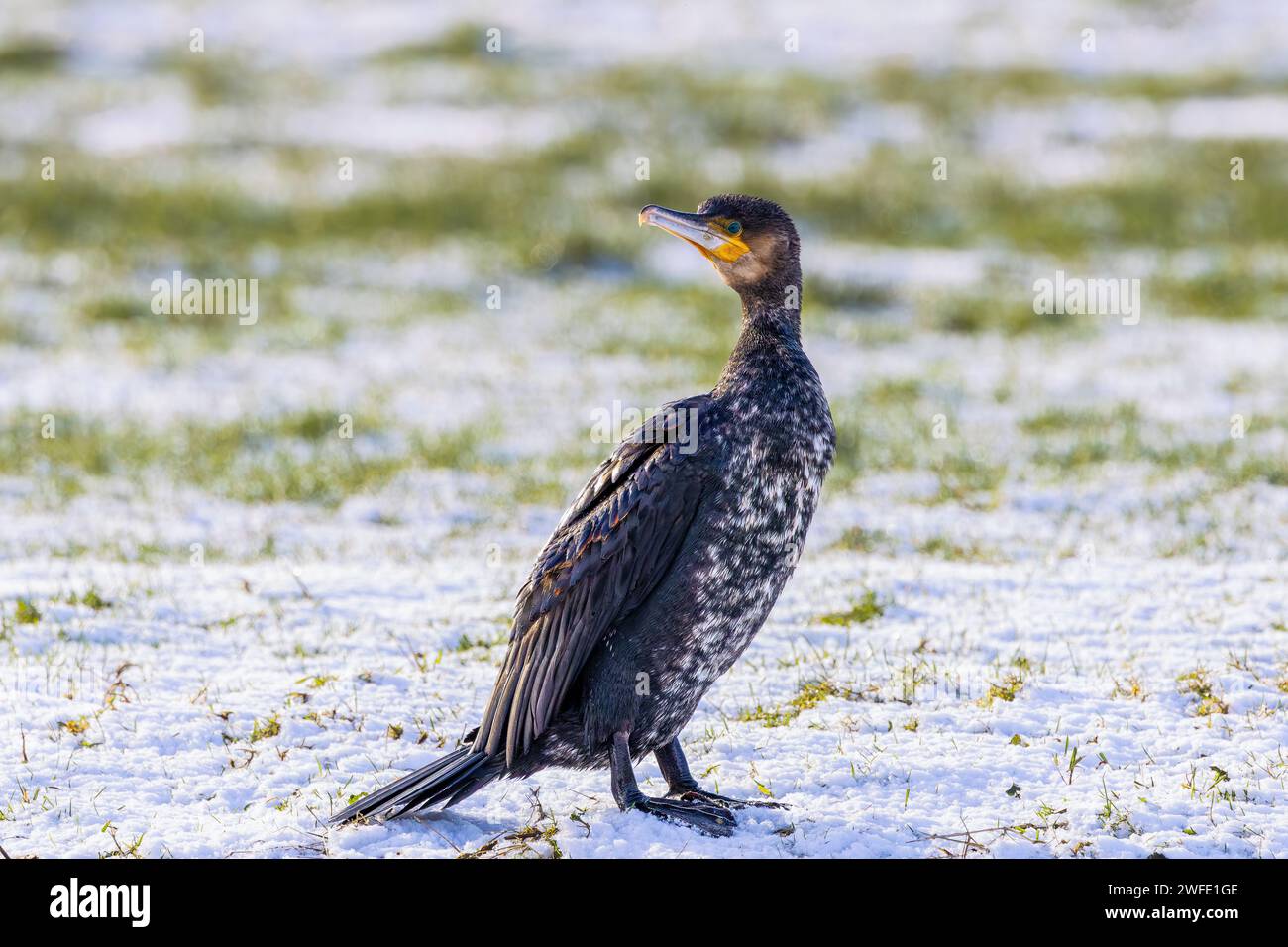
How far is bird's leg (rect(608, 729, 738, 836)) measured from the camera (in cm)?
480

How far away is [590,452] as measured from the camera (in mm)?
12047

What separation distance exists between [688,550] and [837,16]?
40028 mm

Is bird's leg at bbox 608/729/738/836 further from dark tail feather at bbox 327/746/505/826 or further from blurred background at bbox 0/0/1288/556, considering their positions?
blurred background at bbox 0/0/1288/556

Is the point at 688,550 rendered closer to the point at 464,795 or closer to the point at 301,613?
the point at 464,795

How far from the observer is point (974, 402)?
1374 cm

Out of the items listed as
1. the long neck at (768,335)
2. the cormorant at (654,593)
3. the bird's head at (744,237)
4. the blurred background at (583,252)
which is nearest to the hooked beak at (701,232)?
the bird's head at (744,237)

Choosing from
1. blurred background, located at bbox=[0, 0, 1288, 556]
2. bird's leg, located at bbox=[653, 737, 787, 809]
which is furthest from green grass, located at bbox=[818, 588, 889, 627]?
bird's leg, located at bbox=[653, 737, 787, 809]

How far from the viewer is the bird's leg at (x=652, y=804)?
480 cm

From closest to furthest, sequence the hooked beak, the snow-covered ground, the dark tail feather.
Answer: the dark tail feather < the hooked beak < the snow-covered ground

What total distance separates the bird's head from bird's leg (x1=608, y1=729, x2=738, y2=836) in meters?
1.78

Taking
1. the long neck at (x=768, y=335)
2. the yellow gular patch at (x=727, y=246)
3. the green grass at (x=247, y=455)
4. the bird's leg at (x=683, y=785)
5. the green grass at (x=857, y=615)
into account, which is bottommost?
the bird's leg at (x=683, y=785)

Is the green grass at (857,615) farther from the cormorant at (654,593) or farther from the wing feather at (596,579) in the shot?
the wing feather at (596,579)

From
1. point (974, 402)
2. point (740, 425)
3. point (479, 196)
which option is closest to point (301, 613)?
point (740, 425)

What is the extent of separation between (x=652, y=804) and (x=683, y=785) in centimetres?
25
